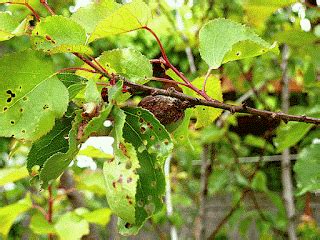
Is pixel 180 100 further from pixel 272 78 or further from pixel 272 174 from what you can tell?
pixel 272 174

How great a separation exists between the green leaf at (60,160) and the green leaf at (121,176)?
0.04 m

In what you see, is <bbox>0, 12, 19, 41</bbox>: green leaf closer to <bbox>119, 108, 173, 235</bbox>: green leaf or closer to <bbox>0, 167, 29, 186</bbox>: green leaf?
<bbox>119, 108, 173, 235</bbox>: green leaf

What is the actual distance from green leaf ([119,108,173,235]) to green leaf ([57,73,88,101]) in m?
0.06

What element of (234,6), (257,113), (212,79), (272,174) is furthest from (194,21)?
(272,174)

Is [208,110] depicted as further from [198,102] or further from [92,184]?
[92,184]

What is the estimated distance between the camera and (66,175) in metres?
1.40

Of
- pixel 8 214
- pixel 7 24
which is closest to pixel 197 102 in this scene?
pixel 7 24

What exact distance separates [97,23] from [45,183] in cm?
19

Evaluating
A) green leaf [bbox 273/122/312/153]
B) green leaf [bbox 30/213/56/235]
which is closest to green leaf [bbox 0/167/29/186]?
green leaf [bbox 30/213/56/235]

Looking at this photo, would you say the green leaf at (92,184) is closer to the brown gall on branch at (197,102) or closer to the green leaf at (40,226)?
the green leaf at (40,226)

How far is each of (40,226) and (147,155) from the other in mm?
786

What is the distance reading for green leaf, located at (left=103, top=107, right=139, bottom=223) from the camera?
47cm

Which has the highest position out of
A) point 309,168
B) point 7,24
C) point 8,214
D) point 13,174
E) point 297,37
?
point 7,24

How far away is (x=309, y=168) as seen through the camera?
0.94 m
